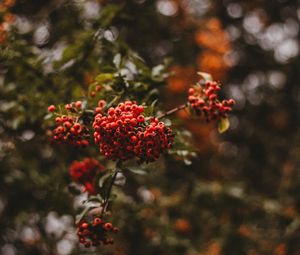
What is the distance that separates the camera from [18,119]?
3.38 m

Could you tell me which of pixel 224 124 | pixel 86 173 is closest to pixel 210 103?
pixel 224 124

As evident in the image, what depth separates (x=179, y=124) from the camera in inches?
118

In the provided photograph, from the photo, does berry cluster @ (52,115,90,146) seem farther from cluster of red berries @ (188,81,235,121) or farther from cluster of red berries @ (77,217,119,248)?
cluster of red berries @ (188,81,235,121)

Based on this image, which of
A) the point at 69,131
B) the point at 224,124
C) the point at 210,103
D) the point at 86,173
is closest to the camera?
the point at 69,131

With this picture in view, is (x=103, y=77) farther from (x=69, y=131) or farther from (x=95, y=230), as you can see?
(x=95, y=230)

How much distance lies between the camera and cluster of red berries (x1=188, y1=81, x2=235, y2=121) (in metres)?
2.49

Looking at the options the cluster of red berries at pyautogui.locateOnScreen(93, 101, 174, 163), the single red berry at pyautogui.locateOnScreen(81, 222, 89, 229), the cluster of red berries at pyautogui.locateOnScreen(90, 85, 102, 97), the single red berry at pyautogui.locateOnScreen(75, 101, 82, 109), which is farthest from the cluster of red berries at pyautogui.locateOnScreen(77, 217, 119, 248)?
the cluster of red berries at pyautogui.locateOnScreen(90, 85, 102, 97)

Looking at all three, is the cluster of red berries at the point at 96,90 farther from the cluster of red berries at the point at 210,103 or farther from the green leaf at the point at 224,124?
the green leaf at the point at 224,124

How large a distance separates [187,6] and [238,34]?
48.7 inches

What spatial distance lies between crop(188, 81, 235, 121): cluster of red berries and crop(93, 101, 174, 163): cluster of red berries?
37 centimetres

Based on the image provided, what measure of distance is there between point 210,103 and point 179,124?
0.52 m

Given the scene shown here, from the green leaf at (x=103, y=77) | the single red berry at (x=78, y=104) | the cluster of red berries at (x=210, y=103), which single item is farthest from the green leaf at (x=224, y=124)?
the single red berry at (x=78, y=104)

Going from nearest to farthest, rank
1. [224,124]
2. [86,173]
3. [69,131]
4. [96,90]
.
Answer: [69,131]
[224,124]
[96,90]
[86,173]

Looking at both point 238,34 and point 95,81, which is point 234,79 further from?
point 95,81
